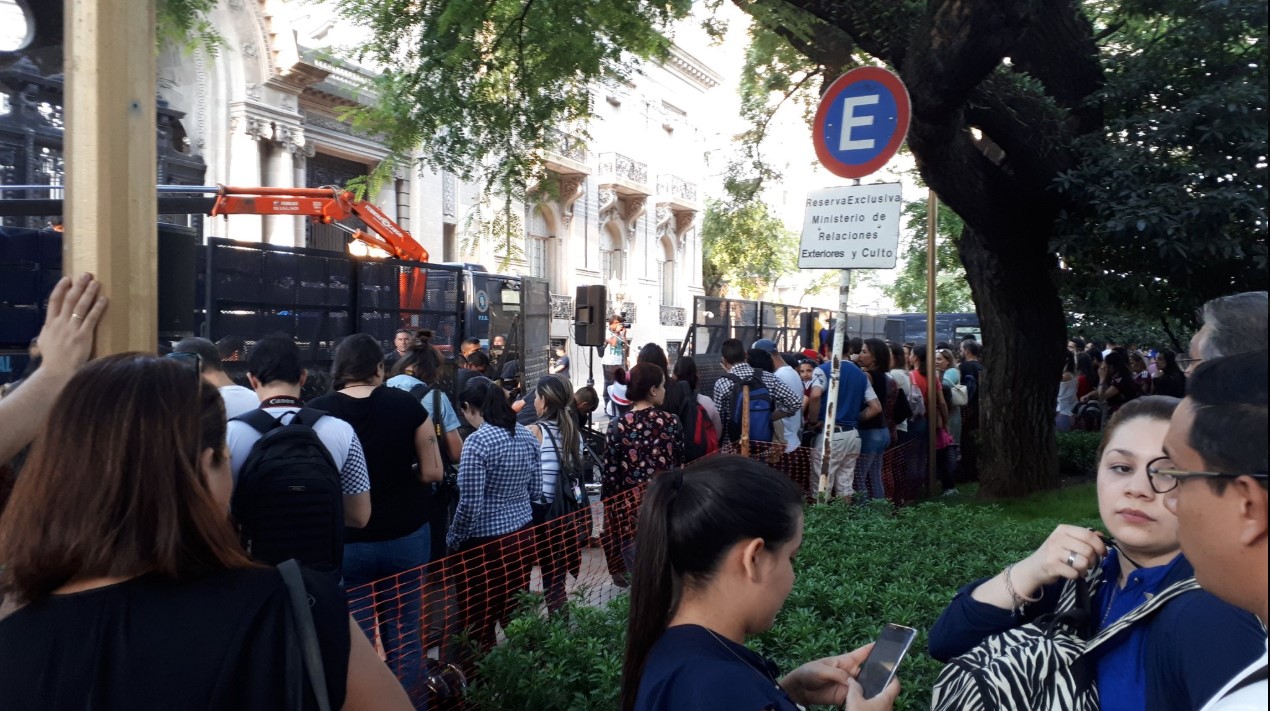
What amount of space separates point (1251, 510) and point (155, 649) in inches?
59.6

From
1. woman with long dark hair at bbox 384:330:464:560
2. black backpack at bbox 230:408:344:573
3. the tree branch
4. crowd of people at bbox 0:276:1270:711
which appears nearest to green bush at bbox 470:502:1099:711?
black backpack at bbox 230:408:344:573

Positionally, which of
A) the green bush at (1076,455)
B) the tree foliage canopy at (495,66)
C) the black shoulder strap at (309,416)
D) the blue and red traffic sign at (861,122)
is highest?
the tree foliage canopy at (495,66)

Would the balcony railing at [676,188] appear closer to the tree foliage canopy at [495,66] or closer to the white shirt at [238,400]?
the tree foliage canopy at [495,66]

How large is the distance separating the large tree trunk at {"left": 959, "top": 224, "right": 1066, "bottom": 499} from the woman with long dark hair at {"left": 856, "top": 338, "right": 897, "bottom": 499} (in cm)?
95

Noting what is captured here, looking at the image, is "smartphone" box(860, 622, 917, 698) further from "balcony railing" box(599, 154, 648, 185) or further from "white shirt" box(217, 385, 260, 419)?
"balcony railing" box(599, 154, 648, 185)

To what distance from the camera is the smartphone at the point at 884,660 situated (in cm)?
174

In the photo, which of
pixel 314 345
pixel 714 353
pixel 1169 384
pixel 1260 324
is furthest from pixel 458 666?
pixel 1169 384

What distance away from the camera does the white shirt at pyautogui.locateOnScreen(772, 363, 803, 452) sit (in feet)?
29.1

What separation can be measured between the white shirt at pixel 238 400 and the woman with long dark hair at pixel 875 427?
20.2ft

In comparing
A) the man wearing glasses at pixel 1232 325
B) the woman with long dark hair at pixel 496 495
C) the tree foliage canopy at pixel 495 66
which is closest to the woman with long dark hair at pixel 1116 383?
the tree foliage canopy at pixel 495 66

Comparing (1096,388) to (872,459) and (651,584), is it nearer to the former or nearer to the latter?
(872,459)

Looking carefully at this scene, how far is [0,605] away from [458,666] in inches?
93.8

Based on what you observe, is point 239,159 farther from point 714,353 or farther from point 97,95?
point 97,95

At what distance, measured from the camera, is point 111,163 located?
2047 millimetres
